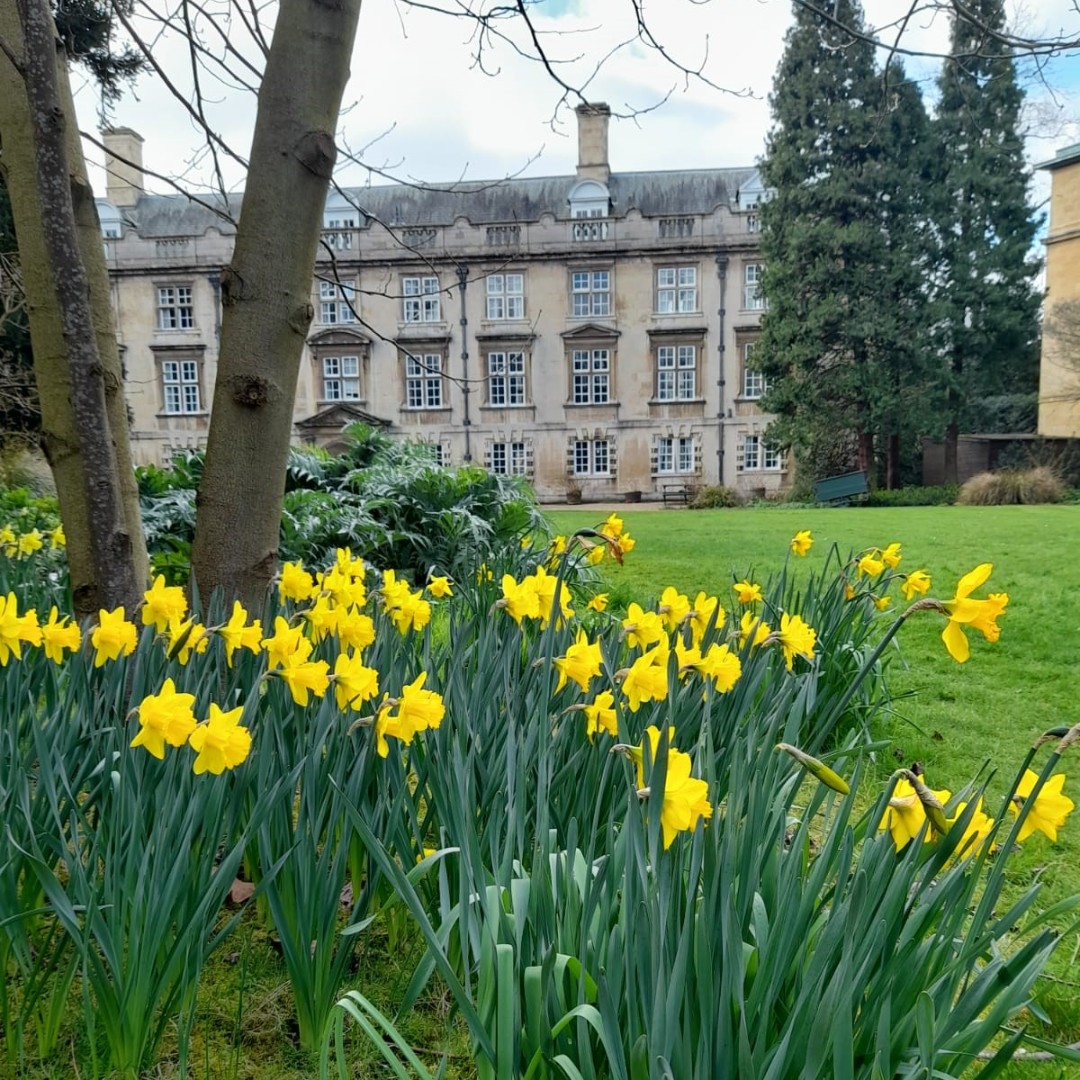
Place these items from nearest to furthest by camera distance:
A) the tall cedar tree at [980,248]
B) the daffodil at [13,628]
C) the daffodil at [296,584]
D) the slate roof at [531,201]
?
the daffodil at [13,628]
the daffodil at [296,584]
the tall cedar tree at [980,248]
the slate roof at [531,201]

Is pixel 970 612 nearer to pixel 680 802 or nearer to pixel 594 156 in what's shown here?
pixel 680 802

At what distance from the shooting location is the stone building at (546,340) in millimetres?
22625

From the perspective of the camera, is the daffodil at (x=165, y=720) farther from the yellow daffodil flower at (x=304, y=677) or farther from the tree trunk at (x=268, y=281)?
the tree trunk at (x=268, y=281)

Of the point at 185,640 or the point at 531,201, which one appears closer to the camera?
the point at 185,640

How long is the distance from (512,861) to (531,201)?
25.6 metres

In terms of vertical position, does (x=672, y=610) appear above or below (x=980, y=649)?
above

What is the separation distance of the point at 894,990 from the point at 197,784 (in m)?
0.88

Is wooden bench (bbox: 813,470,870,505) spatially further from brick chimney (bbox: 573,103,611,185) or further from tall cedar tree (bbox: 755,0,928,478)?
brick chimney (bbox: 573,103,611,185)

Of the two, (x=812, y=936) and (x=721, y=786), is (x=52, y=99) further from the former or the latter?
(x=812, y=936)

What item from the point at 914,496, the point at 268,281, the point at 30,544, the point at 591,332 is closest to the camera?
the point at 268,281

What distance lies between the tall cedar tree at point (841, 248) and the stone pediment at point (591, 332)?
5348 mm

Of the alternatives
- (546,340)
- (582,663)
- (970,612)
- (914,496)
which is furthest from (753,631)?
(546,340)

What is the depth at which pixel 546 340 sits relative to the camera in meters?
23.0

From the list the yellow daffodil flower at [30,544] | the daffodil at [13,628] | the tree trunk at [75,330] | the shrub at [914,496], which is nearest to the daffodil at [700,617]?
the daffodil at [13,628]
